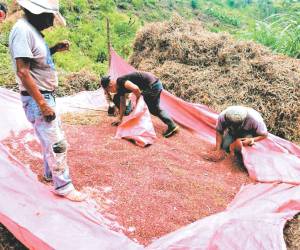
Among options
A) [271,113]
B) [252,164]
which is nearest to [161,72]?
[271,113]

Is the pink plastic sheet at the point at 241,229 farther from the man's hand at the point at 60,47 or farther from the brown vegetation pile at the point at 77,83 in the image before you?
the brown vegetation pile at the point at 77,83

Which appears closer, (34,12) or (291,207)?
(34,12)

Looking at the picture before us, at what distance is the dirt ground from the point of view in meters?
2.58

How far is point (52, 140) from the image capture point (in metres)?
2.40

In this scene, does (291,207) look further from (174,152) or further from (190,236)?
(174,152)

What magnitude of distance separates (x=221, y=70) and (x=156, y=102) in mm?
1407

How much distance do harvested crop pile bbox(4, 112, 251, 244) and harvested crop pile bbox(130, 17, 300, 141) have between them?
1064 millimetres

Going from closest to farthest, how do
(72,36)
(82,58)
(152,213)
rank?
(152,213) → (82,58) → (72,36)

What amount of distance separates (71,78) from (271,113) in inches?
101

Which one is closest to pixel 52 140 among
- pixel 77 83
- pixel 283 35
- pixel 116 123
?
pixel 116 123

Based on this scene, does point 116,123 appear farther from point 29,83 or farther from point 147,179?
point 29,83

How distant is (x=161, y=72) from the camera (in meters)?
5.21

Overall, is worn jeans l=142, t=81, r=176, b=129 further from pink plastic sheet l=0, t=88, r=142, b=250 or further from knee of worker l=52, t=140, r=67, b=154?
knee of worker l=52, t=140, r=67, b=154

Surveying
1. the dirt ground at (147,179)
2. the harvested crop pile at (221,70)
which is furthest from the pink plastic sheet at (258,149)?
the harvested crop pile at (221,70)
